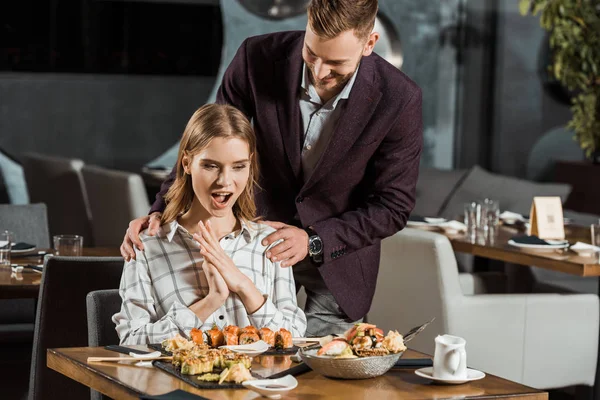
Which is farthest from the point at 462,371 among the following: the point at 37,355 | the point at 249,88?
the point at 37,355

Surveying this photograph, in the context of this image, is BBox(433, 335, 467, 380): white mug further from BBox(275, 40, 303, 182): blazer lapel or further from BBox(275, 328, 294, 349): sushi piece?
BBox(275, 40, 303, 182): blazer lapel

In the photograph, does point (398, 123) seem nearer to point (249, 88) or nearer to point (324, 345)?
point (249, 88)

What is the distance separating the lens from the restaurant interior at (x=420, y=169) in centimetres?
388

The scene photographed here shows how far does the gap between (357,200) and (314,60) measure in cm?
51

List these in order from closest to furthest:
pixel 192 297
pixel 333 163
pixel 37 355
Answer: pixel 192 297 < pixel 333 163 < pixel 37 355

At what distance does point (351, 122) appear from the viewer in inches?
105

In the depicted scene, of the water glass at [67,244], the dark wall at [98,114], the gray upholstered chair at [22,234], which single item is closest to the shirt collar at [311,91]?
the water glass at [67,244]

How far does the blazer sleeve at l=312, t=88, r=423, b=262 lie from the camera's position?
8.86 feet

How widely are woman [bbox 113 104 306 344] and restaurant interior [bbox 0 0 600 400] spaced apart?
18 cm

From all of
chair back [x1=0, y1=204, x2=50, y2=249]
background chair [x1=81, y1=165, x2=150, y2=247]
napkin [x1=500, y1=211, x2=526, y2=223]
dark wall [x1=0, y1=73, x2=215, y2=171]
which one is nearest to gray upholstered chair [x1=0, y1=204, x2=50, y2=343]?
chair back [x1=0, y1=204, x2=50, y2=249]

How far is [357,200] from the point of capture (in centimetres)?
284

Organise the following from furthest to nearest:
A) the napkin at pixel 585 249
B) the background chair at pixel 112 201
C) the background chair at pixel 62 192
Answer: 1. the background chair at pixel 62 192
2. the background chair at pixel 112 201
3. the napkin at pixel 585 249

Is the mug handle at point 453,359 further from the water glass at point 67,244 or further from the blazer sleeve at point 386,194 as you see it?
the water glass at point 67,244

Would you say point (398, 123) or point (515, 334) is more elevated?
point (398, 123)
